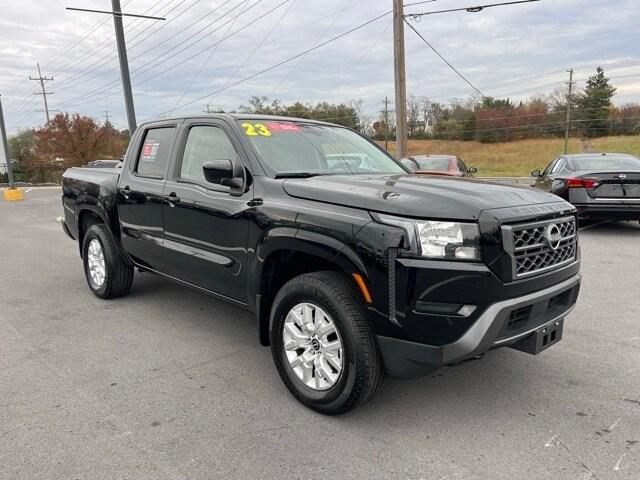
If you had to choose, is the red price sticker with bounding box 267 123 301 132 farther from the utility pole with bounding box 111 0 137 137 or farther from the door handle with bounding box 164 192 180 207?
the utility pole with bounding box 111 0 137 137

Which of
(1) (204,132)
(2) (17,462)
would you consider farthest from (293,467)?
(1) (204,132)

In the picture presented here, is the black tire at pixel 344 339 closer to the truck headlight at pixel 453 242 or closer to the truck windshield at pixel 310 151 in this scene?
the truck headlight at pixel 453 242

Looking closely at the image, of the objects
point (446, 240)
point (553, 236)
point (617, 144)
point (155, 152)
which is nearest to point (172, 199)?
point (155, 152)

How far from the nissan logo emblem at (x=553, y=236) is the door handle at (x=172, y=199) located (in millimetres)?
2777

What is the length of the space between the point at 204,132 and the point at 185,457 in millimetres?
2508

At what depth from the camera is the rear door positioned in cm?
446

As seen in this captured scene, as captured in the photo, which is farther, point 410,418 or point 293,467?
point 410,418

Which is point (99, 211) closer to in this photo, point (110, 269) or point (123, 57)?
point (110, 269)

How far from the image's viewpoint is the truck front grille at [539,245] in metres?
2.64

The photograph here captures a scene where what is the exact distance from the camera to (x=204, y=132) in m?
4.12

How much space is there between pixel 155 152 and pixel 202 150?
31.6 inches

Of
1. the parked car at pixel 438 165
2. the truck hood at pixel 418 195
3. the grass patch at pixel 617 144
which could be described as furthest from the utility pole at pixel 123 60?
the grass patch at pixel 617 144

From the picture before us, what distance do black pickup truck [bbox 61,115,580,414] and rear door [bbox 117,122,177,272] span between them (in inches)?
3.4

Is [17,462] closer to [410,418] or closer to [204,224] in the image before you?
[204,224]
